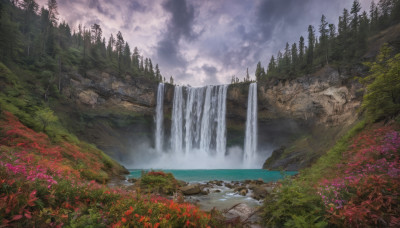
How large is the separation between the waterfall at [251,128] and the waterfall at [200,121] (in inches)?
205

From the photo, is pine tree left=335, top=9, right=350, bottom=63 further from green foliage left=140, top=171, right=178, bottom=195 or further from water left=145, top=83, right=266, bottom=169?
green foliage left=140, top=171, right=178, bottom=195

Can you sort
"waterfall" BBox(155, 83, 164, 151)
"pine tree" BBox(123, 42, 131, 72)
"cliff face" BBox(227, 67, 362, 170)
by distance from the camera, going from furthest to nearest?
"pine tree" BBox(123, 42, 131, 72)
"waterfall" BBox(155, 83, 164, 151)
"cliff face" BBox(227, 67, 362, 170)

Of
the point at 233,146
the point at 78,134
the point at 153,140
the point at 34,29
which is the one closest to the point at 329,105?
the point at 233,146

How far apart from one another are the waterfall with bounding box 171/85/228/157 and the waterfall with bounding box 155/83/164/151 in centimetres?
308

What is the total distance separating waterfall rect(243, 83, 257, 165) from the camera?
39469mm

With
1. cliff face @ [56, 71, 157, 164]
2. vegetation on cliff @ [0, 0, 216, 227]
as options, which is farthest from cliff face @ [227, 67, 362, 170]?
vegetation on cliff @ [0, 0, 216, 227]

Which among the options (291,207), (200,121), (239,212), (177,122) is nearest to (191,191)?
(239,212)

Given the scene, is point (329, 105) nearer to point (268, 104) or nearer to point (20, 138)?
point (268, 104)

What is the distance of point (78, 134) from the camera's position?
3234cm

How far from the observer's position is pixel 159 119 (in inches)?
1740

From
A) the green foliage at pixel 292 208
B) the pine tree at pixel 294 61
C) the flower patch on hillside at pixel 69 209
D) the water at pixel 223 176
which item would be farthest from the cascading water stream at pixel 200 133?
the flower patch on hillside at pixel 69 209

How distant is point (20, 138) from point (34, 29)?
52584mm

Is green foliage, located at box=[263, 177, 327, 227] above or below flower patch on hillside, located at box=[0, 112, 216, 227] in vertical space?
below

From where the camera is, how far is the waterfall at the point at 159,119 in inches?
1729
